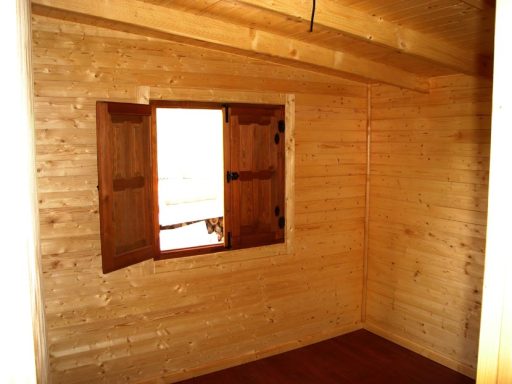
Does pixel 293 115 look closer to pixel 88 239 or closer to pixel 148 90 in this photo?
pixel 148 90

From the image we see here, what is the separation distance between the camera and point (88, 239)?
3457 millimetres

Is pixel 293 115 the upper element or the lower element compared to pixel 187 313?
upper

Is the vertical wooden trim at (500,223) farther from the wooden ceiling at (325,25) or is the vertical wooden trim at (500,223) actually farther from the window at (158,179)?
the window at (158,179)

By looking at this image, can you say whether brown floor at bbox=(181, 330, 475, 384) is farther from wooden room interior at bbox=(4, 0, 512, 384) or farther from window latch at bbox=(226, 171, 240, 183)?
window latch at bbox=(226, 171, 240, 183)

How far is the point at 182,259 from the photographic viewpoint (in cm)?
387

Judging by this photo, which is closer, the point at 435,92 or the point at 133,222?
the point at 133,222

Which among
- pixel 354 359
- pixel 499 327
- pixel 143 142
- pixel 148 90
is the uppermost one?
pixel 148 90

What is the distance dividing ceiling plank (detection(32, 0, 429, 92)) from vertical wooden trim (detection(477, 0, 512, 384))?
2559 mm

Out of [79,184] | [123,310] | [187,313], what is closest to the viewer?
[79,184]

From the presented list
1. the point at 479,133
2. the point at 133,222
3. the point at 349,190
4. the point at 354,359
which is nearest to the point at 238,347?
the point at 354,359

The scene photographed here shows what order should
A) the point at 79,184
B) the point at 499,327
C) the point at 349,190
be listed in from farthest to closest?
the point at 349,190, the point at 79,184, the point at 499,327

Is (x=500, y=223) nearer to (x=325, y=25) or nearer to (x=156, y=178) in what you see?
(x=325, y=25)

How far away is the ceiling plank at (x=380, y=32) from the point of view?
2.70 meters

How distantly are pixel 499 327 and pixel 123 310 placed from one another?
3.29 m
